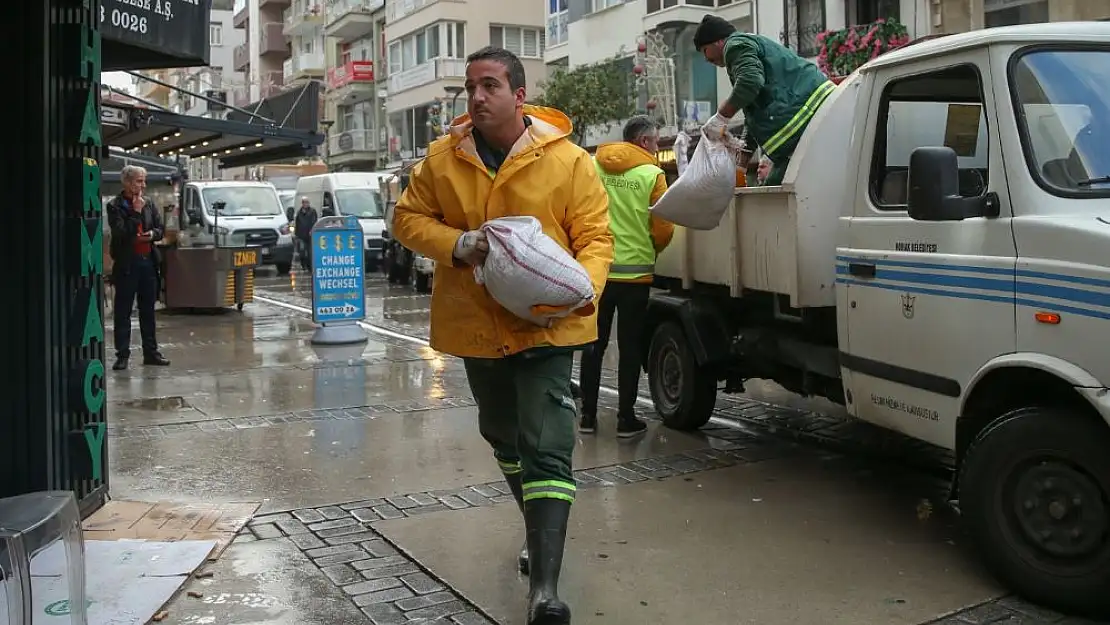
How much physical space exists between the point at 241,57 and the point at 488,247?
256 feet

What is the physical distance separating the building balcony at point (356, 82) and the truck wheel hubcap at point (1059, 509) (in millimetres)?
51084

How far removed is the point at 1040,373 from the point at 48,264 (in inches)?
157

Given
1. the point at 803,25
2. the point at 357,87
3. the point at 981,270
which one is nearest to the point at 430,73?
the point at 357,87

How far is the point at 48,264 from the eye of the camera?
4.52m

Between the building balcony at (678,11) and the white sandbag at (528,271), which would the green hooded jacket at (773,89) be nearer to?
the white sandbag at (528,271)

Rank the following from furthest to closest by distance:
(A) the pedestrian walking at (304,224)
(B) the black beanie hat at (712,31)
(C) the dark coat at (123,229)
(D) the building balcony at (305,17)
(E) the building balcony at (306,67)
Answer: (E) the building balcony at (306,67) < (D) the building balcony at (305,17) < (A) the pedestrian walking at (304,224) < (C) the dark coat at (123,229) < (B) the black beanie hat at (712,31)


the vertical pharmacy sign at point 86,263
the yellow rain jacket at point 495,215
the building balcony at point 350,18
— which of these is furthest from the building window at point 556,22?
the yellow rain jacket at point 495,215

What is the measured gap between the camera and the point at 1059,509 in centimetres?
384

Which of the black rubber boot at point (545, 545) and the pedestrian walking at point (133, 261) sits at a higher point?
the pedestrian walking at point (133, 261)

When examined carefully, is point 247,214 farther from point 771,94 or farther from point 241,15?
point 241,15

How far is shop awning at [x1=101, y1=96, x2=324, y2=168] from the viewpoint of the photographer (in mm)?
12133

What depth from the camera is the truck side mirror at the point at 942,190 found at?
4211 millimetres

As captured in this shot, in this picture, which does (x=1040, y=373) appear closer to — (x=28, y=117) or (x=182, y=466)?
(x=28, y=117)

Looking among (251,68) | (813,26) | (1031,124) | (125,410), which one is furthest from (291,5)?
(1031,124)
